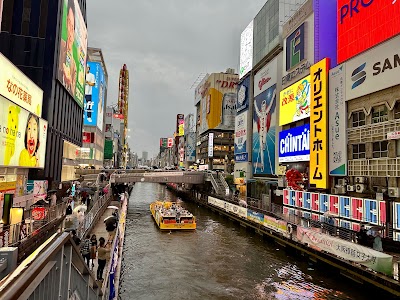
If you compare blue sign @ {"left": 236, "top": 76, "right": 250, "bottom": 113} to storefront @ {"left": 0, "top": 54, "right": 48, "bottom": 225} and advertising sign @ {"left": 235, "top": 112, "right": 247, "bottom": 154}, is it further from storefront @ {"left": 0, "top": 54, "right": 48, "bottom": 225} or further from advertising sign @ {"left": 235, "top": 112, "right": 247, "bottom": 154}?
storefront @ {"left": 0, "top": 54, "right": 48, "bottom": 225}

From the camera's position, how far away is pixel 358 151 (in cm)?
2894

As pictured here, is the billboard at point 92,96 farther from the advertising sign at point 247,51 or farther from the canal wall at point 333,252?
the canal wall at point 333,252

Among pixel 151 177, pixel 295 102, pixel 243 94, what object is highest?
pixel 243 94

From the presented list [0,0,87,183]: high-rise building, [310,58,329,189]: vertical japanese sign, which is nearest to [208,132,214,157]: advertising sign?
[0,0,87,183]: high-rise building

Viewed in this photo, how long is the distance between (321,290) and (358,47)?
21441mm

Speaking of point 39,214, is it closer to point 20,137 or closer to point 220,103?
point 20,137

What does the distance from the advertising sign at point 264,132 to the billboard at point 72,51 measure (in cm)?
3117

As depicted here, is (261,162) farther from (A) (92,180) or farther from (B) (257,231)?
(A) (92,180)

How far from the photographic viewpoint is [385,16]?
86.2 ft

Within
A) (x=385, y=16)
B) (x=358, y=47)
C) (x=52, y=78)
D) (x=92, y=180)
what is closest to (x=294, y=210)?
(x=358, y=47)

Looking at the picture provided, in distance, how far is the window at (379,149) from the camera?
25952mm

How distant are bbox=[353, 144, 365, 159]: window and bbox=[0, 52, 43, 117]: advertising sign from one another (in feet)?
96.4

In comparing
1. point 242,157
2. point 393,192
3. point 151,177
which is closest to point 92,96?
point 151,177

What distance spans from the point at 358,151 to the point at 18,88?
30031 millimetres
